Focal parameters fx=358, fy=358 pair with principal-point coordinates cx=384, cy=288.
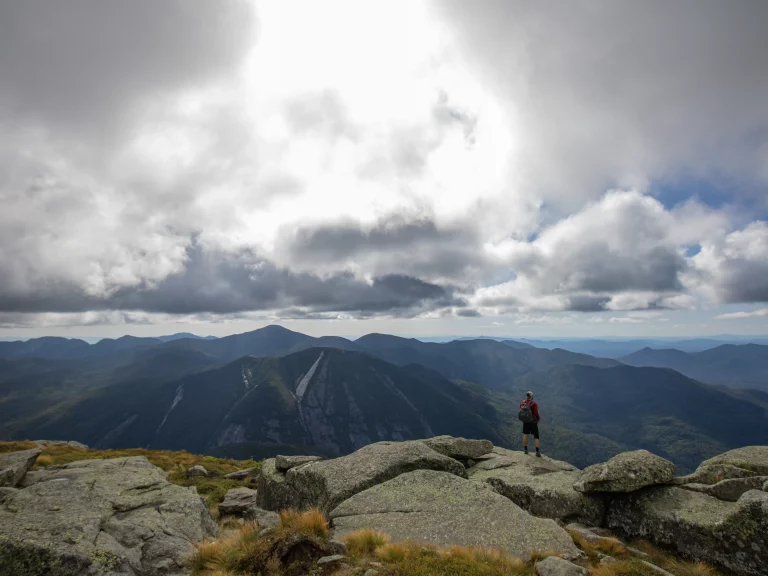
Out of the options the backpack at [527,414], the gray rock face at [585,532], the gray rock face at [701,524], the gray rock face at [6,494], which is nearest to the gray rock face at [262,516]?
the gray rock face at [6,494]

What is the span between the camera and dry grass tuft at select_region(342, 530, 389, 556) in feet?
36.8

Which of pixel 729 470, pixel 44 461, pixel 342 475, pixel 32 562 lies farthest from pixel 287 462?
pixel 729 470

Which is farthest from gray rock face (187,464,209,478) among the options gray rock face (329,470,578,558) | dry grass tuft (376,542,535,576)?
dry grass tuft (376,542,535,576)

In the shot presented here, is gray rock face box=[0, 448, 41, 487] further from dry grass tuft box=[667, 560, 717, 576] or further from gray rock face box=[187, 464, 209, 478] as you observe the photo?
dry grass tuft box=[667, 560, 717, 576]

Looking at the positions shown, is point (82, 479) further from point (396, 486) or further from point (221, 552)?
point (396, 486)

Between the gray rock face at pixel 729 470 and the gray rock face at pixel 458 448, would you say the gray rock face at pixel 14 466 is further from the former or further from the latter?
the gray rock face at pixel 729 470

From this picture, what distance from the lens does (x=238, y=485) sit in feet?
100

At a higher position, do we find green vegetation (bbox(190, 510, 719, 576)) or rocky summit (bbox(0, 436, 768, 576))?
green vegetation (bbox(190, 510, 719, 576))

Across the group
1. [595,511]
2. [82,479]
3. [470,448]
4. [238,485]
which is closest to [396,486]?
[595,511]

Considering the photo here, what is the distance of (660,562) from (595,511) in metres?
3.86

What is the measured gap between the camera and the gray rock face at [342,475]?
698 inches

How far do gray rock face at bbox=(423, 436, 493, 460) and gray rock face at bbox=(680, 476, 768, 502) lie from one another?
12897mm

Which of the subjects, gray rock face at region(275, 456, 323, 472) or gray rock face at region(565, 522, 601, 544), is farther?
gray rock face at region(275, 456, 323, 472)

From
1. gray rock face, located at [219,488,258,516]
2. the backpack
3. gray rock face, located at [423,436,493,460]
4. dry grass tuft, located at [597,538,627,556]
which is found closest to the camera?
dry grass tuft, located at [597,538,627,556]
